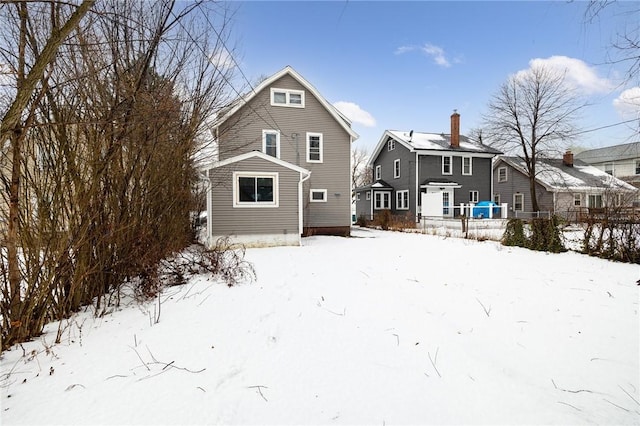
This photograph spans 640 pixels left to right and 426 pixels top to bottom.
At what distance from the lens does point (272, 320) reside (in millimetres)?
3734

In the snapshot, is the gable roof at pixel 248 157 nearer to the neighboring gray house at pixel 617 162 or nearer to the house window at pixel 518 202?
the house window at pixel 518 202

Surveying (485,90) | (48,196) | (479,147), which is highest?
(485,90)

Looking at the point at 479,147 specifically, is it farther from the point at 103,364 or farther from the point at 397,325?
the point at 103,364

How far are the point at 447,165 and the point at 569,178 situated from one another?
11885mm

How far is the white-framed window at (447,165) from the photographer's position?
71.2ft

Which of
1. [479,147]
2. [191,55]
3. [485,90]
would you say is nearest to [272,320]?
[191,55]

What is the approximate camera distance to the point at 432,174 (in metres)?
21.3

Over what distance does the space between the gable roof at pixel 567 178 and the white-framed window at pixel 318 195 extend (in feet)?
62.0

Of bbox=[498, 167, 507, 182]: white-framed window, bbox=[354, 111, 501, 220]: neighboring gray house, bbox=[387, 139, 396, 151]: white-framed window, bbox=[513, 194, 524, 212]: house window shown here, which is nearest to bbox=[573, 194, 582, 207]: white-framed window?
bbox=[513, 194, 524, 212]: house window

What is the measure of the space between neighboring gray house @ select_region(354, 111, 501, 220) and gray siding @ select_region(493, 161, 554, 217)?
4.89 m

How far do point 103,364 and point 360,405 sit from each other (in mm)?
2262

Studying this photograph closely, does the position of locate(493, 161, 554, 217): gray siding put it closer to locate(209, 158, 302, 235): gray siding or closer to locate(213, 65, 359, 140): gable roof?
locate(213, 65, 359, 140): gable roof

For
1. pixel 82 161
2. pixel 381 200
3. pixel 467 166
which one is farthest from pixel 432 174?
pixel 82 161

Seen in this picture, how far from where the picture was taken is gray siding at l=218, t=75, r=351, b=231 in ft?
46.3
